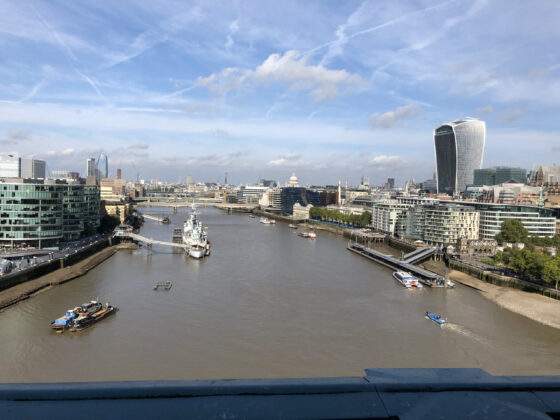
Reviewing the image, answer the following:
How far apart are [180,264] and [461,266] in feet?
40.9

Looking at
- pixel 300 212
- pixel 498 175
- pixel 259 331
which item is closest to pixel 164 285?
pixel 259 331

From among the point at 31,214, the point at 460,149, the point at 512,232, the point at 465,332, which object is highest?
the point at 460,149

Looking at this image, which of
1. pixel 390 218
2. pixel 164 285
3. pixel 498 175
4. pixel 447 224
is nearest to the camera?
pixel 164 285

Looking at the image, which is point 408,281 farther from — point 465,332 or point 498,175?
point 498,175

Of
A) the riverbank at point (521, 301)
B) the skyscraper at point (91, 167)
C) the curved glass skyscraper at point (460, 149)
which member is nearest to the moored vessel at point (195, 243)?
the riverbank at point (521, 301)

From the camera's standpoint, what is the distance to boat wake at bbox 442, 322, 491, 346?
11.6 meters

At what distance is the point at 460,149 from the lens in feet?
212

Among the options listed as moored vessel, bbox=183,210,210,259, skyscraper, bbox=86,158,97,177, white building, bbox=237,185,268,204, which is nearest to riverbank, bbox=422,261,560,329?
moored vessel, bbox=183,210,210,259

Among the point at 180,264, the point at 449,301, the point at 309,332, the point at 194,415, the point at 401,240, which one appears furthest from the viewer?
the point at 401,240

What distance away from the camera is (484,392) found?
127 centimetres

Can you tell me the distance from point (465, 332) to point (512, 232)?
16.4m

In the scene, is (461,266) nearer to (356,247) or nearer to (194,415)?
(356,247)

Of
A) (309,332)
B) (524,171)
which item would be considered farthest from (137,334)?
(524,171)

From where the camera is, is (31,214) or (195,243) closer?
(31,214)
